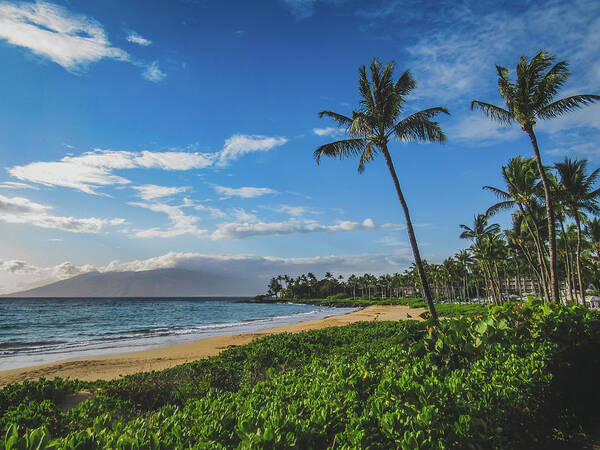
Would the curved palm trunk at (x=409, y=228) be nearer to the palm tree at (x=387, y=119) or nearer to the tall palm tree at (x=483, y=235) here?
the palm tree at (x=387, y=119)

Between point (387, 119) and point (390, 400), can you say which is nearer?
point (390, 400)

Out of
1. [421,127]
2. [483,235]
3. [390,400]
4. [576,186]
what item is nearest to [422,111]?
[421,127]

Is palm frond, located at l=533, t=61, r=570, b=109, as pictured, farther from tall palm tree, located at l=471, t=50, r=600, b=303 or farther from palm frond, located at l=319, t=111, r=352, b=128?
palm frond, located at l=319, t=111, r=352, b=128

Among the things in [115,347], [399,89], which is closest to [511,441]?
[399,89]

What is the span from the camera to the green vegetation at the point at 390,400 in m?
2.08

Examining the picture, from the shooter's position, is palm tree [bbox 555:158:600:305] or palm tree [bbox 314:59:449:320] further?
palm tree [bbox 555:158:600:305]

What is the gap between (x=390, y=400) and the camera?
2588 mm

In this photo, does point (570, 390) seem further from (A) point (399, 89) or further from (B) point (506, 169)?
(B) point (506, 169)

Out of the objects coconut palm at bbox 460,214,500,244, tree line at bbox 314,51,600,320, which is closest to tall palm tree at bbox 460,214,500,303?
coconut palm at bbox 460,214,500,244

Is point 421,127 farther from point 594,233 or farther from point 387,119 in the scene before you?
point 594,233

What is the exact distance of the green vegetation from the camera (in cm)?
208

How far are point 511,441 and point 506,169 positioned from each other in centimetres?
2384

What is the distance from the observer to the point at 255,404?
2609 millimetres

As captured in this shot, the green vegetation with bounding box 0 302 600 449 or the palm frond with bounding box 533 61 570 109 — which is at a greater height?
the palm frond with bounding box 533 61 570 109
